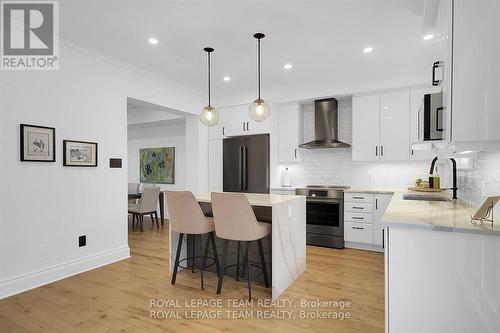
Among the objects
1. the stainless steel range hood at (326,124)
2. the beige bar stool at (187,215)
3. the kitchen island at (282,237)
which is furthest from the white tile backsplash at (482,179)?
the stainless steel range hood at (326,124)

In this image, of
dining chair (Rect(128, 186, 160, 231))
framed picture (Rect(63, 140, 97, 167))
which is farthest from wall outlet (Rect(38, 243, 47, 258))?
dining chair (Rect(128, 186, 160, 231))

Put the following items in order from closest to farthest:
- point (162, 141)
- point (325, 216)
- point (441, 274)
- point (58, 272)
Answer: point (441, 274)
point (58, 272)
point (325, 216)
point (162, 141)

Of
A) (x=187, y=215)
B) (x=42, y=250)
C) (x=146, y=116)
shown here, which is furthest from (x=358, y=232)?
(x=146, y=116)

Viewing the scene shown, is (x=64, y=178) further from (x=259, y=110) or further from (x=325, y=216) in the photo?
(x=325, y=216)

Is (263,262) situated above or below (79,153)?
below

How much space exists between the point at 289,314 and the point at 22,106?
3284mm

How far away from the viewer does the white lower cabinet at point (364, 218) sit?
412cm

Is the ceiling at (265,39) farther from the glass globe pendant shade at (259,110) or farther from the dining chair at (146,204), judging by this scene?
the dining chair at (146,204)

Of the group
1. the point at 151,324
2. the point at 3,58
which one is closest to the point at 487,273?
the point at 151,324

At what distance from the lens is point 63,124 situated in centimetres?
321

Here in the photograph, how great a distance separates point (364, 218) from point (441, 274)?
290 centimetres

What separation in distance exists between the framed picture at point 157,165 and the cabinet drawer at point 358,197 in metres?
4.41

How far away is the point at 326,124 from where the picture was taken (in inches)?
187

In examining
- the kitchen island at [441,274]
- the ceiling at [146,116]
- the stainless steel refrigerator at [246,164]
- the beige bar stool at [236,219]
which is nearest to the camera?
the kitchen island at [441,274]
